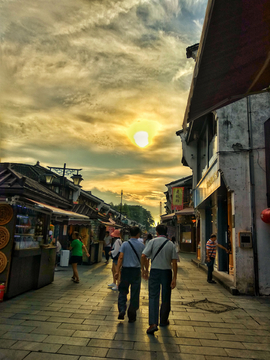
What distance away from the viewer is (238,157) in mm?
8742

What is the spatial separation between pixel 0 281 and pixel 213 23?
22.3 feet

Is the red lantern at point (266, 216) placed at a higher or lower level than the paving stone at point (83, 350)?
higher

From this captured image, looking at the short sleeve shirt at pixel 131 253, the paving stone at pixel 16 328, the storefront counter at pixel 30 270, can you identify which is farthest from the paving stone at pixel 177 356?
the storefront counter at pixel 30 270

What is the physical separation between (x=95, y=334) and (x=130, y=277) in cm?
120

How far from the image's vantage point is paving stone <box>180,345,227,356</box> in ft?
12.8

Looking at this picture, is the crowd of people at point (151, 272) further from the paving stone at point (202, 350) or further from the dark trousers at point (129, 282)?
the paving stone at point (202, 350)

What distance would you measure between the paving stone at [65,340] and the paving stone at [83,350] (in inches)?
5.5

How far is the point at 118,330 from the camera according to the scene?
15.5 ft

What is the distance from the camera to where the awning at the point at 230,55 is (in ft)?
8.31

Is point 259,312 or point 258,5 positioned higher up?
point 258,5

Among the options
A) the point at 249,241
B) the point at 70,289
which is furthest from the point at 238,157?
the point at 70,289

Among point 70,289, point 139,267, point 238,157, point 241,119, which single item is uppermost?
point 241,119

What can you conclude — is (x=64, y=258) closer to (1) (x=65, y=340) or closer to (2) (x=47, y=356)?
(1) (x=65, y=340)

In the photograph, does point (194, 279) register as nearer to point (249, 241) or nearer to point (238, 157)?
point (249, 241)
